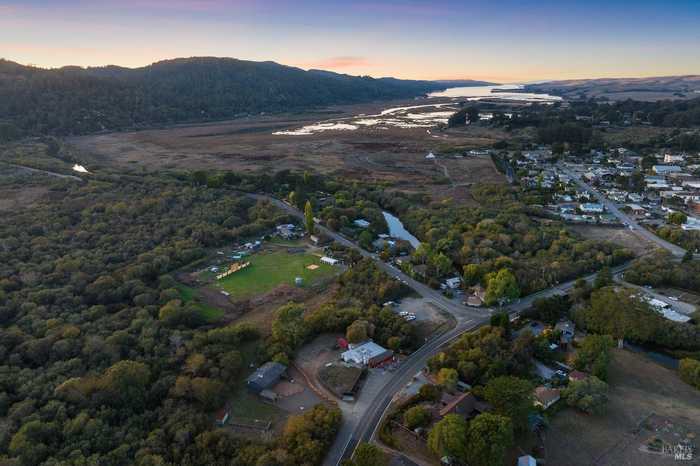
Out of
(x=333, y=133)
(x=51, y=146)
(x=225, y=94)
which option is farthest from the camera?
(x=225, y=94)

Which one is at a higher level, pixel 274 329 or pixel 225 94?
pixel 225 94

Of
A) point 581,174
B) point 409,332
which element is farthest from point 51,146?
point 581,174

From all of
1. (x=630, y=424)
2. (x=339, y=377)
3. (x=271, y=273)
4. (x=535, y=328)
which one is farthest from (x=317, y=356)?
(x=630, y=424)

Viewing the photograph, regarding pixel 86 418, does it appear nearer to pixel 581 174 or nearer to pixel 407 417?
pixel 407 417

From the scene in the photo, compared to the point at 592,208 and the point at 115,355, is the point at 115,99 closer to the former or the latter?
the point at 115,355

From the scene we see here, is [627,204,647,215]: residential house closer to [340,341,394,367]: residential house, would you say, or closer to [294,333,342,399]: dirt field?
[340,341,394,367]: residential house

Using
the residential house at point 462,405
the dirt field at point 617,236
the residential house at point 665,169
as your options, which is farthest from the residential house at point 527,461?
the residential house at point 665,169

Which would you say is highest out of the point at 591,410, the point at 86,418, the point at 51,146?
the point at 51,146
